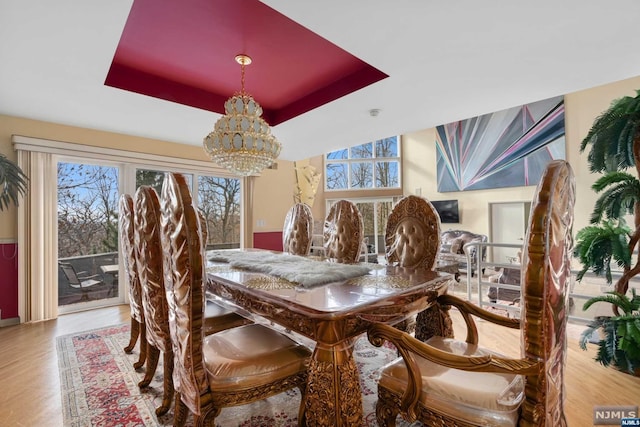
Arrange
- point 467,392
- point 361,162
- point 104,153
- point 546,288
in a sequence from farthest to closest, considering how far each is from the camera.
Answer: point 361,162, point 104,153, point 467,392, point 546,288

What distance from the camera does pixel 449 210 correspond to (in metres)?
7.88

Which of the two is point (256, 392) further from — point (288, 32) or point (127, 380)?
point (288, 32)

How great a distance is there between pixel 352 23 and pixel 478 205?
7.06 metres

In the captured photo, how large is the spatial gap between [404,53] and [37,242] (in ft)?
13.6

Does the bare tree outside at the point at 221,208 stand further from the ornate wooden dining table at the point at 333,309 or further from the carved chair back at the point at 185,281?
the carved chair back at the point at 185,281

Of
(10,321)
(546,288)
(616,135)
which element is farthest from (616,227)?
(10,321)

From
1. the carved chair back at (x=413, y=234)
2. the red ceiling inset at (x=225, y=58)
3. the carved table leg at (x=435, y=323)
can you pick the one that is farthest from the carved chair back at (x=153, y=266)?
the carved chair back at (x=413, y=234)

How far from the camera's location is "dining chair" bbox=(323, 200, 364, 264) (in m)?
2.59

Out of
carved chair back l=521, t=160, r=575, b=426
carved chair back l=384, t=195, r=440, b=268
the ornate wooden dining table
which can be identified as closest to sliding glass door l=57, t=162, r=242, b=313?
the ornate wooden dining table

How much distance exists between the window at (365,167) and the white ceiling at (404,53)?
575 cm

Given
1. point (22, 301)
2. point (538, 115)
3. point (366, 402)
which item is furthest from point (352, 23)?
point (538, 115)

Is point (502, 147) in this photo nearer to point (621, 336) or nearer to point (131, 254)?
point (621, 336)

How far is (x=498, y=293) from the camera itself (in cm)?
372

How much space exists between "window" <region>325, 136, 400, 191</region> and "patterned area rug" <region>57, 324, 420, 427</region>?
687 centimetres
